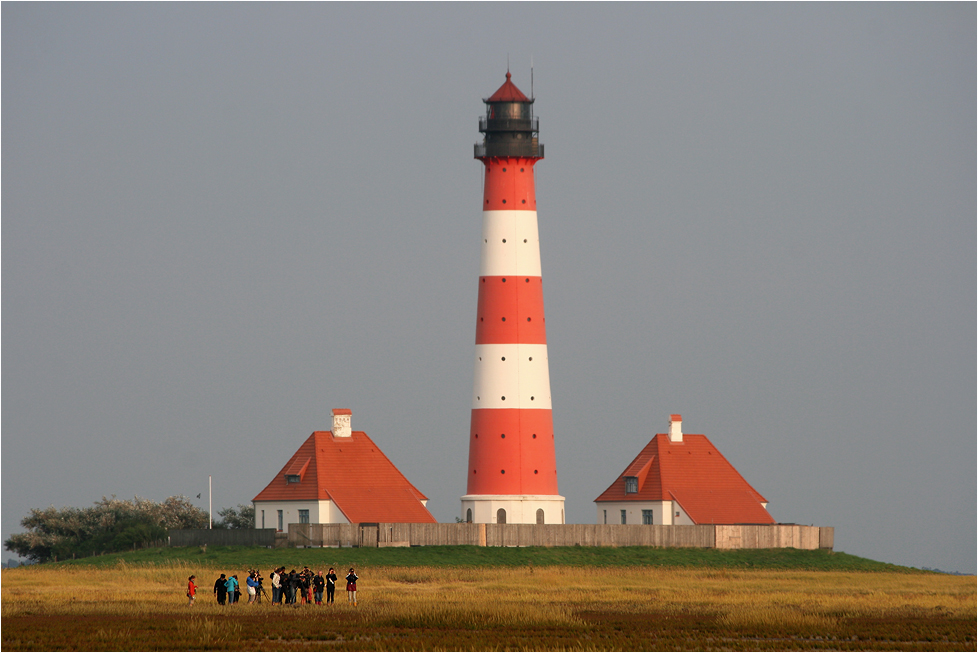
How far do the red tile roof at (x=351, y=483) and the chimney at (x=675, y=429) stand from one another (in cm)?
1176

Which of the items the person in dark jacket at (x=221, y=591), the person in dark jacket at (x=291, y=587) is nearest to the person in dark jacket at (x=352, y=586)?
the person in dark jacket at (x=291, y=587)

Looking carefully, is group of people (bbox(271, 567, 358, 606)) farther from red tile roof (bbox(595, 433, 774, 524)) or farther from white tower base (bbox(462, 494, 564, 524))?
red tile roof (bbox(595, 433, 774, 524))

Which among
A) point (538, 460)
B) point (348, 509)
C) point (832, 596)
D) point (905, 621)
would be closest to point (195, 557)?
point (348, 509)

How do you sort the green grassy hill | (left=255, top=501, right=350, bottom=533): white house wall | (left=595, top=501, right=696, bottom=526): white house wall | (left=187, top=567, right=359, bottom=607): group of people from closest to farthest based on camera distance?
(left=187, top=567, right=359, bottom=607): group of people < the green grassy hill < (left=255, top=501, right=350, bottom=533): white house wall < (left=595, top=501, right=696, bottom=526): white house wall

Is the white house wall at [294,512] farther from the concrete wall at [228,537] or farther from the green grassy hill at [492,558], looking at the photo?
the green grassy hill at [492,558]

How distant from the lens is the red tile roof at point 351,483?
74000mm

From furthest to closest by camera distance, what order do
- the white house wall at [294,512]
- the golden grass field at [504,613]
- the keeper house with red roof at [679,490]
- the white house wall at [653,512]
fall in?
the keeper house with red roof at [679,490]
the white house wall at [653,512]
the white house wall at [294,512]
the golden grass field at [504,613]

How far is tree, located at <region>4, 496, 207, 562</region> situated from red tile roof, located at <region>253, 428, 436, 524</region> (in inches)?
287

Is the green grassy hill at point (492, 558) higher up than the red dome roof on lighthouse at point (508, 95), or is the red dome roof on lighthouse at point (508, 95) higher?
the red dome roof on lighthouse at point (508, 95)

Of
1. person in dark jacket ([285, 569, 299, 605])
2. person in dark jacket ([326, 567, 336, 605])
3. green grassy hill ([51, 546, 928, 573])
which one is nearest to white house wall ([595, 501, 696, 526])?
green grassy hill ([51, 546, 928, 573])

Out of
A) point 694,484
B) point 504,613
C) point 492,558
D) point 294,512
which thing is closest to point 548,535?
point 492,558

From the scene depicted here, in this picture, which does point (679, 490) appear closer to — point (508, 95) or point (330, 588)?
point (508, 95)

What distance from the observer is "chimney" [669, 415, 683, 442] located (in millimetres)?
80625

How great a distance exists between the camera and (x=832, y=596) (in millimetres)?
54250
